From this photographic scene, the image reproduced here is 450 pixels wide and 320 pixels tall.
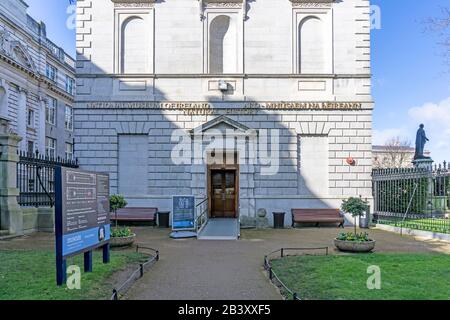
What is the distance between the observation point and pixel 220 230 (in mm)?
17250

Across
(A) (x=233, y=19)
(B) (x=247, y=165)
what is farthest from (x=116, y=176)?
(A) (x=233, y=19)

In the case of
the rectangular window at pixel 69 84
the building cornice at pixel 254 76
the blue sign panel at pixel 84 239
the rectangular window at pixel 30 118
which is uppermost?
the rectangular window at pixel 69 84

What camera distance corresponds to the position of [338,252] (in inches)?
484

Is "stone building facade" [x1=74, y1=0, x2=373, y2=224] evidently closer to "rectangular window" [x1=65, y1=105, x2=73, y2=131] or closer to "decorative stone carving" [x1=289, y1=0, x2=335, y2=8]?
"decorative stone carving" [x1=289, y1=0, x2=335, y2=8]

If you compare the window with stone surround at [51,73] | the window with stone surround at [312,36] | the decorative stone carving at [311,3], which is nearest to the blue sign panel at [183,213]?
the window with stone surround at [312,36]

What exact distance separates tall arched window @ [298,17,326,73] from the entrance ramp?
9.04 metres

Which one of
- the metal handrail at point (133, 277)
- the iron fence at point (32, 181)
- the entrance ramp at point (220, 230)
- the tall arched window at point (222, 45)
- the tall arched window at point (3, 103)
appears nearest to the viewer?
the metal handrail at point (133, 277)

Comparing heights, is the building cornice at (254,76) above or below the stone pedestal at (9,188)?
above

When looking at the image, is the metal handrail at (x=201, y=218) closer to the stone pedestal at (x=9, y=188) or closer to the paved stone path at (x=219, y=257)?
the paved stone path at (x=219, y=257)

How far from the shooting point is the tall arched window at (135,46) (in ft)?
70.1

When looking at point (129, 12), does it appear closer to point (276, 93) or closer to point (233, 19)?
point (233, 19)

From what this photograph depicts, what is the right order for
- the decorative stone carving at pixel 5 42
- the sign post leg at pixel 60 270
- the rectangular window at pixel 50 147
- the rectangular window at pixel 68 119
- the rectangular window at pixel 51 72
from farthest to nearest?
the rectangular window at pixel 68 119
the rectangular window at pixel 51 72
the rectangular window at pixel 50 147
the decorative stone carving at pixel 5 42
the sign post leg at pixel 60 270

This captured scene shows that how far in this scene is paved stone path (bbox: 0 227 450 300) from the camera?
25.4 feet

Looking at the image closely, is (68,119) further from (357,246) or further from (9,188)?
→ (357,246)
